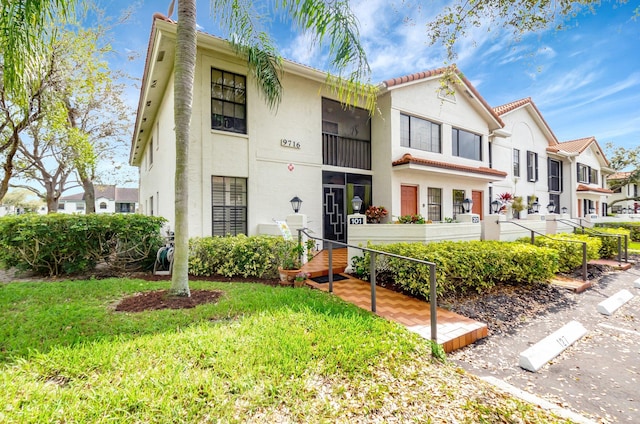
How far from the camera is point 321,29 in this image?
554 centimetres

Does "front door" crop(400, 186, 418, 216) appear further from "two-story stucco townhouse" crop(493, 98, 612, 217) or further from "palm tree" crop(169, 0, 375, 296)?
"two-story stucco townhouse" crop(493, 98, 612, 217)

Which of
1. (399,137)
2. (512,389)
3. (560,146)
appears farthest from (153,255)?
(560,146)

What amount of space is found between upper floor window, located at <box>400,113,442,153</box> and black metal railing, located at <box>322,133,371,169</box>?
1568mm

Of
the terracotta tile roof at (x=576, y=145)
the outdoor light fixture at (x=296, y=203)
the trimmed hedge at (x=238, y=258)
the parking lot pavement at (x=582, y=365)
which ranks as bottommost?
the parking lot pavement at (x=582, y=365)

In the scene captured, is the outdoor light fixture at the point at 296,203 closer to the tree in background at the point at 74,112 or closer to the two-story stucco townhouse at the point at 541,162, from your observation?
the tree in background at the point at 74,112

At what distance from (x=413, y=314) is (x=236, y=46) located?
25.8 ft

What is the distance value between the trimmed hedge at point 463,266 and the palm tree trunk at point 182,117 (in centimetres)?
412

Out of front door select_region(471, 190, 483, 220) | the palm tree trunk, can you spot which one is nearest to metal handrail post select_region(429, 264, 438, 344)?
the palm tree trunk

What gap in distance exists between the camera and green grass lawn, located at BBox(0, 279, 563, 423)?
2.38 m

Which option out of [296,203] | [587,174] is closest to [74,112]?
[296,203]

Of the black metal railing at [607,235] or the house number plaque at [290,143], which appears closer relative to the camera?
the house number plaque at [290,143]

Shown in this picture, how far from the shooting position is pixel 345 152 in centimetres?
1133

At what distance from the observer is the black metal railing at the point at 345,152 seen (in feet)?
35.7

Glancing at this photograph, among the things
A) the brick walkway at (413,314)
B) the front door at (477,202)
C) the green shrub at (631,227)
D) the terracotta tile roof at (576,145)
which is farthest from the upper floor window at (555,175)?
the brick walkway at (413,314)
